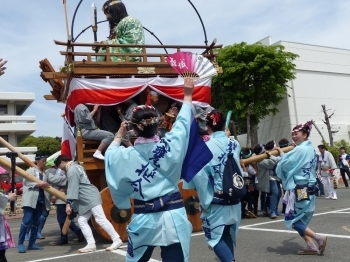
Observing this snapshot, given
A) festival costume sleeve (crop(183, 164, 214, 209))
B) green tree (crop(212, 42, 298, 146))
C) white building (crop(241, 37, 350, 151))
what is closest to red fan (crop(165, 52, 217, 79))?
festival costume sleeve (crop(183, 164, 214, 209))

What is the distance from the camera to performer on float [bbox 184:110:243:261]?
413cm

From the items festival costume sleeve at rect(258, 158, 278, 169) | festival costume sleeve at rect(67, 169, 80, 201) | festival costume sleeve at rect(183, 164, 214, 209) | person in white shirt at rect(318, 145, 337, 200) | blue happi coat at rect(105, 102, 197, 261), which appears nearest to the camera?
blue happi coat at rect(105, 102, 197, 261)

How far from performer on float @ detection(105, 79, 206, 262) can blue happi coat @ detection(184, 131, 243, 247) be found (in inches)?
38.3

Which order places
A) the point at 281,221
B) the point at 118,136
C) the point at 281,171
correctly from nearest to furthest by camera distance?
1. the point at 118,136
2. the point at 281,171
3. the point at 281,221

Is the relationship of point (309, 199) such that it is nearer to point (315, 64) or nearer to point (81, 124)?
point (81, 124)

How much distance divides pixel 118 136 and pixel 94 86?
4078 mm

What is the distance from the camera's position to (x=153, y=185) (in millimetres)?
3076

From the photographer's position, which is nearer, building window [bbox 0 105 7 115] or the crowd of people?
the crowd of people

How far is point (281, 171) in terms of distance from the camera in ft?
18.4

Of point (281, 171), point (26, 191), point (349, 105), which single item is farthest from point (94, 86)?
point (349, 105)

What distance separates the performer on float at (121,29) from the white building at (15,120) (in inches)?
1292

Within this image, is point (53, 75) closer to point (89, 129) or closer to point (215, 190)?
point (89, 129)

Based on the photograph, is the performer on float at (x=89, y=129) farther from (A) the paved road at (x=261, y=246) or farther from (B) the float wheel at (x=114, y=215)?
(A) the paved road at (x=261, y=246)

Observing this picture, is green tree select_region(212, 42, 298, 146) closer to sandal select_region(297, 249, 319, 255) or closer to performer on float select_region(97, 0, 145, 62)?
performer on float select_region(97, 0, 145, 62)
